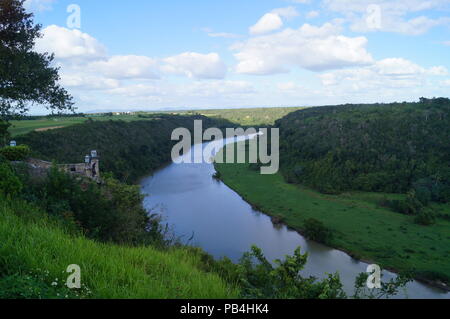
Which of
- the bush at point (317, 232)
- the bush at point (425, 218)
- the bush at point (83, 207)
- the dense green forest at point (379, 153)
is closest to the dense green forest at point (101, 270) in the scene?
the bush at point (83, 207)

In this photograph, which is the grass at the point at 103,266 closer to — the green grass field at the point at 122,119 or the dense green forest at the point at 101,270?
the dense green forest at the point at 101,270

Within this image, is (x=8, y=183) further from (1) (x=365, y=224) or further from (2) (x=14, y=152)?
(1) (x=365, y=224)

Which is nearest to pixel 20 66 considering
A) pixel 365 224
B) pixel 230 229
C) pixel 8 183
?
pixel 8 183

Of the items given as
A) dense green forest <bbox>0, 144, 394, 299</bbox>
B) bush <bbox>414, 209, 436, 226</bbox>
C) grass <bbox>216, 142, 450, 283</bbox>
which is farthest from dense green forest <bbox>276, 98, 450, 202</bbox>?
dense green forest <bbox>0, 144, 394, 299</bbox>

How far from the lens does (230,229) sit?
77.5ft

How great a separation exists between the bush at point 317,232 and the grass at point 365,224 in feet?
1.87

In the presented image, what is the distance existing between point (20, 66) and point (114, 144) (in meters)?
39.1

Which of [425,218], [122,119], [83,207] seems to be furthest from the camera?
[122,119]

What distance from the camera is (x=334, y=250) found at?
2127 cm

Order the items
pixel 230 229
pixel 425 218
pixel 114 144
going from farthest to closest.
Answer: pixel 114 144 → pixel 425 218 → pixel 230 229

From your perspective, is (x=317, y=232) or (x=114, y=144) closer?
(x=317, y=232)

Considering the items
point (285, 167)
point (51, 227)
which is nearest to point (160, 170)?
point (285, 167)

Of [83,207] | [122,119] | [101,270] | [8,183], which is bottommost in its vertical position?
[83,207]

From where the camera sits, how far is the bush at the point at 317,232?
22.4 m
